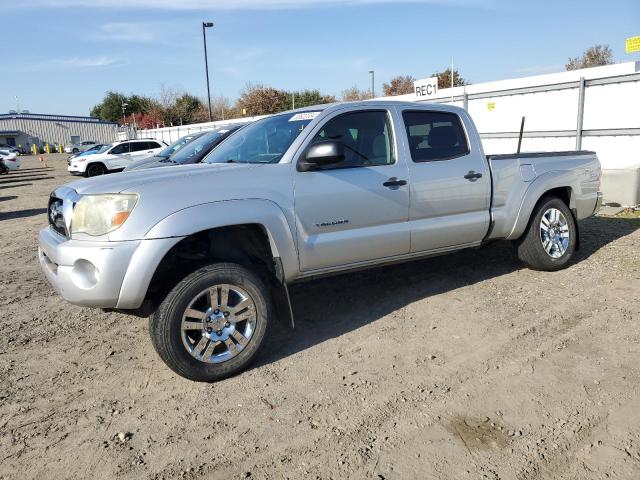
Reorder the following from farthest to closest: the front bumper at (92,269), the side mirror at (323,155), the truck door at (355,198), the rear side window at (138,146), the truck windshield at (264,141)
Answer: the rear side window at (138,146)
the truck windshield at (264,141)
the truck door at (355,198)
the side mirror at (323,155)
the front bumper at (92,269)

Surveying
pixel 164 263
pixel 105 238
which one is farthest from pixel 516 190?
pixel 105 238

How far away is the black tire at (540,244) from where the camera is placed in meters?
→ 5.64

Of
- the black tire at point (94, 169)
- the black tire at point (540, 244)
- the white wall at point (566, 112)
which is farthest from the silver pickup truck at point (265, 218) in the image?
the black tire at point (94, 169)

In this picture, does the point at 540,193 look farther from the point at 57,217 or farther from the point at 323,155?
the point at 57,217

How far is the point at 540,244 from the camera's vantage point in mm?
5652

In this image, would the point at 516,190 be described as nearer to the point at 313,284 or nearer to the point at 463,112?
the point at 463,112

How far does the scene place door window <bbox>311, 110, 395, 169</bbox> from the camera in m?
4.29

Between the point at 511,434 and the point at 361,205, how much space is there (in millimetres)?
2029

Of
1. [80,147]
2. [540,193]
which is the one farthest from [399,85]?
[540,193]

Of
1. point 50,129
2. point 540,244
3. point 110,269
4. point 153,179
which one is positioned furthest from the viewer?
point 50,129

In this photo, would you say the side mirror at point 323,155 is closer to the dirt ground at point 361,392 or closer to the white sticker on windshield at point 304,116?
the white sticker on windshield at point 304,116

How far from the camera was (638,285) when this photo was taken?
5.31m

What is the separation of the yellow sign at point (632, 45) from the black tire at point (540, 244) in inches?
311

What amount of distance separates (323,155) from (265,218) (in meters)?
0.64
